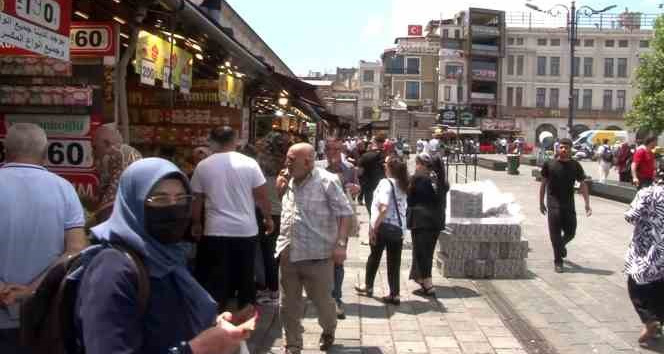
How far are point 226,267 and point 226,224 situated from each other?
33cm

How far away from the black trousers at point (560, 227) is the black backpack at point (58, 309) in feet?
26.1

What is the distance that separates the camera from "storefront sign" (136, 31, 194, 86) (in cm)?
695

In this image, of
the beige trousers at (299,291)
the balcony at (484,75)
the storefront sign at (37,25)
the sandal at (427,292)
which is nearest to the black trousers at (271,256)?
the sandal at (427,292)

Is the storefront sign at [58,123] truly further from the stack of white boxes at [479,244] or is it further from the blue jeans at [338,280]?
the stack of white boxes at [479,244]

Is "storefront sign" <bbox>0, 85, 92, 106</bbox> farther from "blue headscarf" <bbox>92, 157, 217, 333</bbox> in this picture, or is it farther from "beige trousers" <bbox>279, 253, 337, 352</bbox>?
"blue headscarf" <bbox>92, 157, 217, 333</bbox>

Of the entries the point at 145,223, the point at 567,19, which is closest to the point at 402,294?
the point at 145,223

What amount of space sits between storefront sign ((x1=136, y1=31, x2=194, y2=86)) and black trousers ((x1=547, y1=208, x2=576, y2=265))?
4830 millimetres

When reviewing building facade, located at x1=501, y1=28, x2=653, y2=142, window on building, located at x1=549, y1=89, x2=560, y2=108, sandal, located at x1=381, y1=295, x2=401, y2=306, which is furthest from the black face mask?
window on building, located at x1=549, y1=89, x2=560, y2=108

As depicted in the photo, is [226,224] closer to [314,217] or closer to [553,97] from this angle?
[314,217]

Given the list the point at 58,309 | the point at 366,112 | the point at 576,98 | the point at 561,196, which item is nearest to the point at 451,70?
the point at 576,98

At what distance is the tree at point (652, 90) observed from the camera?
39.8 meters

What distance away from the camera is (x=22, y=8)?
14.0 ft

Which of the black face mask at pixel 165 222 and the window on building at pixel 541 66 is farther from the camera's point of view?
the window on building at pixel 541 66

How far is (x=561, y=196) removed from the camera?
9258 millimetres
